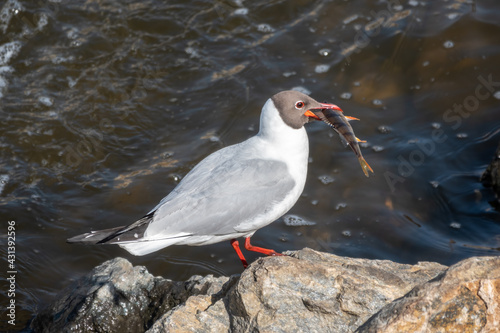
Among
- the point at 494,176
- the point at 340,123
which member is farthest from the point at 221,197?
the point at 494,176

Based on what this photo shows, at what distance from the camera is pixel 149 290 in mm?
3957

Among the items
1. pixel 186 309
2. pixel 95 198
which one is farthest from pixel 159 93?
pixel 186 309

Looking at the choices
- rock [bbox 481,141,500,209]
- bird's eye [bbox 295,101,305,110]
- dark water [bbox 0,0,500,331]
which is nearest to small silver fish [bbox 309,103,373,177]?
bird's eye [bbox 295,101,305,110]

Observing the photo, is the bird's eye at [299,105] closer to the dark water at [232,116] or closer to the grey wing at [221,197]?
the grey wing at [221,197]

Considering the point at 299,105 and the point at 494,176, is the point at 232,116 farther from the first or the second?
the point at 494,176

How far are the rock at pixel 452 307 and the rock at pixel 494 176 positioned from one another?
10.2ft

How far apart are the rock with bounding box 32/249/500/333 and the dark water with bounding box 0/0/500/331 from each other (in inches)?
39.2

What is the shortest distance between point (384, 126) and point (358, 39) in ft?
5.32

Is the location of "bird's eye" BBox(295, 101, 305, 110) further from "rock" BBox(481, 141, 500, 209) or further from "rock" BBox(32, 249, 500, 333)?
"rock" BBox(481, 141, 500, 209)

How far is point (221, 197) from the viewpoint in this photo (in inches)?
149

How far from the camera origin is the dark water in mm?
5258

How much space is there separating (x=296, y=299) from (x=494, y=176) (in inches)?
125

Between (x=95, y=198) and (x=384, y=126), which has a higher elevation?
(x=95, y=198)

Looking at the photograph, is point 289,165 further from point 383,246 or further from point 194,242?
point 383,246
